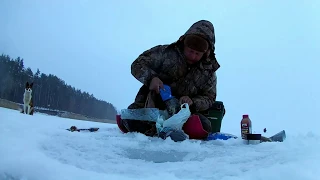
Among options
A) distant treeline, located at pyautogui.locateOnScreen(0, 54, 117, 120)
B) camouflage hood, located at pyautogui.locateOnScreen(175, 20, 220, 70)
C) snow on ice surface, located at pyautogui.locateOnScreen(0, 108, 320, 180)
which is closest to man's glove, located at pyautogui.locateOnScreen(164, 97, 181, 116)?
camouflage hood, located at pyautogui.locateOnScreen(175, 20, 220, 70)

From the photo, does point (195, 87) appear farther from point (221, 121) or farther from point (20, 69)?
point (20, 69)

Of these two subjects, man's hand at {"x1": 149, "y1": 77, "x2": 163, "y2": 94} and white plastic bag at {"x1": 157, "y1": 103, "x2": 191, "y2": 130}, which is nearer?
white plastic bag at {"x1": 157, "y1": 103, "x2": 191, "y2": 130}

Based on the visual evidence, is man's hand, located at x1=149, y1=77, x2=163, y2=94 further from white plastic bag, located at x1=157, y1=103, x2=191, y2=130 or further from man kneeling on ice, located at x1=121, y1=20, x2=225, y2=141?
white plastic bag, located at x1=157, y1=103, x2=191, y2=130

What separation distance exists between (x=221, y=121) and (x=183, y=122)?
120 cm

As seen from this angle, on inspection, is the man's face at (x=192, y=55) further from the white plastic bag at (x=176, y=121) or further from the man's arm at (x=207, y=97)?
the white plastic bag at (x=176, y=121)

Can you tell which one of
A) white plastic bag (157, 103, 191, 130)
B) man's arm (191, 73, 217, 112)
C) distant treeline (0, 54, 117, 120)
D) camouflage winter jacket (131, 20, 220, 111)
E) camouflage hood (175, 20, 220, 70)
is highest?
distant treeline (0, 54, 117, 120)

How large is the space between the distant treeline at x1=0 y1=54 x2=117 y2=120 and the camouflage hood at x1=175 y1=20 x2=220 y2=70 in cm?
2853

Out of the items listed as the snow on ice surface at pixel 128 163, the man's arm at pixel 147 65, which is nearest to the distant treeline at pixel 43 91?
the man's arm at pixel 147 65

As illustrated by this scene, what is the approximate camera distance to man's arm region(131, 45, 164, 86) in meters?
3.31

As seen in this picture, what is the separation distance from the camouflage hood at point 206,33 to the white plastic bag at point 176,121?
0.90 metres

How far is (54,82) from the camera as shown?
47.9 meters

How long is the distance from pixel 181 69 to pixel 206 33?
1.61 feet

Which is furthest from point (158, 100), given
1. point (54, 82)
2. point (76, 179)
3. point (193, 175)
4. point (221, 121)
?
point (54, 82)

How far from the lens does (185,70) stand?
3.55 m
